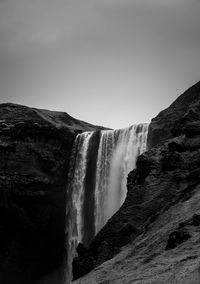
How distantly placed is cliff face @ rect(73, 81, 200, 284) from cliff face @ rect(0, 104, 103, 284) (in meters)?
24.4

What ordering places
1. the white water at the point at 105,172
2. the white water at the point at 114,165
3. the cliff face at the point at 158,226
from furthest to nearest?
the white water at the point at 105,172 → the white water at the point at 114,165 → the cliff face at the point at 158,226

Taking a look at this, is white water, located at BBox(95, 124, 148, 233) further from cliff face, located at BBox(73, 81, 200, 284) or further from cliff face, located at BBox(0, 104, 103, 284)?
cliff face, located at BBox(73, 81, 200, 284)

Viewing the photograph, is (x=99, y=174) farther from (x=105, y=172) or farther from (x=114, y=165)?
(x=114, y=165)

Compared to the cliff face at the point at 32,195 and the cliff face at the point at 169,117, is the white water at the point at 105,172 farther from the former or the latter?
the cliff face at the point at 32,195

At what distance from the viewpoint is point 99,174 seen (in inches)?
2170

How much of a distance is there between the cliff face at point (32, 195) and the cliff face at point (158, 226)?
2441 cm

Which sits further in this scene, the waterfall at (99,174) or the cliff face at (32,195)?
the cliff face at (32,195)

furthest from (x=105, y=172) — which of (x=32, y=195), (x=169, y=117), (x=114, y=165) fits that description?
(x=32, y=195)

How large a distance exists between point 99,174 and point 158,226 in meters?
29.2

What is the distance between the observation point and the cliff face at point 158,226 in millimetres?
20141

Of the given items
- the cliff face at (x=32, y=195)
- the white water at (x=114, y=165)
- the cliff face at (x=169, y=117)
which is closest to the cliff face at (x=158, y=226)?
the cliff face at (x=169, y=117)

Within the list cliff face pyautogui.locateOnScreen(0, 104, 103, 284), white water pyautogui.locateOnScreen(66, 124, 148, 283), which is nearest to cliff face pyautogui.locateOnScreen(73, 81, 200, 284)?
white water pyautogui.locateOnScreen(66, 124, 148, 283)

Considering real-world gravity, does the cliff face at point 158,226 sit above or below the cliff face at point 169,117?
below

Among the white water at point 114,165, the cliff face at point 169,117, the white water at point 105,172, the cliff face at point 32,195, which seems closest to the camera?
the cliff face at point 169,117
